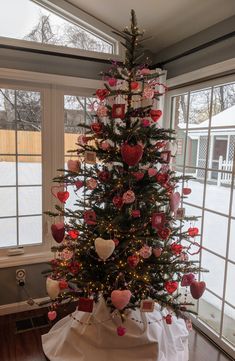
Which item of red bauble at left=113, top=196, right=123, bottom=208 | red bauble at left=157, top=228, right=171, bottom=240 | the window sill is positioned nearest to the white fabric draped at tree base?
red bauble at left=157, top=228, right=171, bottom=240

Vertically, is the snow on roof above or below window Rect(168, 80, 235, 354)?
above

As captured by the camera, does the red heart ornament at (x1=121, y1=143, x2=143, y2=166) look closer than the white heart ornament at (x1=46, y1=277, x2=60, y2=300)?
Yes

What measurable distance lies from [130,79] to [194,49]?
0.79m

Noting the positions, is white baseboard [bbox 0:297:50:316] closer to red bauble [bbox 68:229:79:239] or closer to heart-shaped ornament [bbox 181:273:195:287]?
red bauble [bbox 68:229:79:239]

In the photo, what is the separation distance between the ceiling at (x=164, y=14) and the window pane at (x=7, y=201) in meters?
1.72

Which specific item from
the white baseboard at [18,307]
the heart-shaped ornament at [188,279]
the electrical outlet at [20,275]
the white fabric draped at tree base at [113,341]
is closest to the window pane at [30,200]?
the electrical outlet at [20,275]

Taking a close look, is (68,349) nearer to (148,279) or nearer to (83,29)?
(148,279)

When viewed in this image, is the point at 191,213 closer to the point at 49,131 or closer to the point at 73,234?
the point at 73,234

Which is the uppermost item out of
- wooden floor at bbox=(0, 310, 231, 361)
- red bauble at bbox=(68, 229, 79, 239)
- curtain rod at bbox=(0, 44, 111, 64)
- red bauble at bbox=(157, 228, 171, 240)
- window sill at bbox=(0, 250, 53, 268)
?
curtain rod at bbox=(0, 44, 111, 64)

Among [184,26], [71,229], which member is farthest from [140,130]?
[184,26]

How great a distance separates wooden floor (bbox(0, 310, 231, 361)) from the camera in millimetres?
2037

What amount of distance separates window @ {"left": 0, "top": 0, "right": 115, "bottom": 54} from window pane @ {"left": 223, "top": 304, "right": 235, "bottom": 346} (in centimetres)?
245

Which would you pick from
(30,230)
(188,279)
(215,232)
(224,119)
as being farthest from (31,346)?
(224,119)

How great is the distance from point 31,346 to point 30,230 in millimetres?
944
